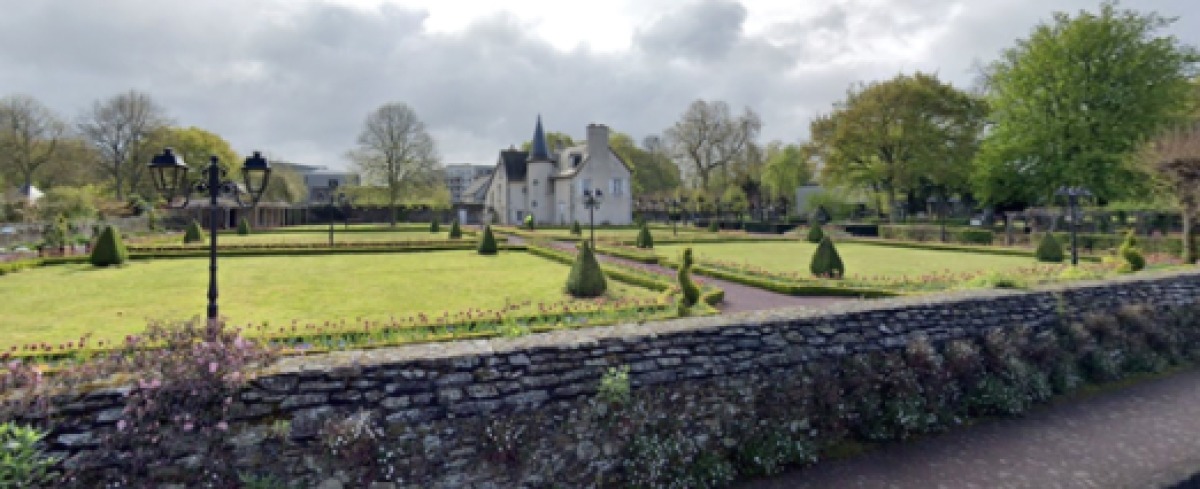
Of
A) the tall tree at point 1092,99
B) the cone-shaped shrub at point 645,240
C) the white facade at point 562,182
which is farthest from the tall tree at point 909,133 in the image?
the cone-shaped shrub at point 645,240

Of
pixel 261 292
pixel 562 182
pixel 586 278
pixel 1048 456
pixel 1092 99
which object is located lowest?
pixel 1048 456

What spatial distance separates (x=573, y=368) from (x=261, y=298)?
982cm

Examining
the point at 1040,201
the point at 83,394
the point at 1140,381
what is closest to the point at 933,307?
the point at 1140,381

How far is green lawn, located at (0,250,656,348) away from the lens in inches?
376

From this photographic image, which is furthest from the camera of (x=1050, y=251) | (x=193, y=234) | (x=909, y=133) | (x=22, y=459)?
(x=909, y=133)

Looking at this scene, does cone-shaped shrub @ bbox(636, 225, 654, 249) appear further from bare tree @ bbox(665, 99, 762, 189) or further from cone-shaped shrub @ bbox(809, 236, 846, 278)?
bare tree @ bbox(665, 99, 762, 189)

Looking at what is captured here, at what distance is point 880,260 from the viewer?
808 inches

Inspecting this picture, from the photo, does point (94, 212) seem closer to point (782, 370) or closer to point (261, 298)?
point (261, 298)

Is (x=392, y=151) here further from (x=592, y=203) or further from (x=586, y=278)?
(x=586, y=278)

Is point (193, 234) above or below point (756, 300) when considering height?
above

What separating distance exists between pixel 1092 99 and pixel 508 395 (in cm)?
3755

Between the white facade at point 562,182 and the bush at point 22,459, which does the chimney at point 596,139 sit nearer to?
the white facade at point 562,182

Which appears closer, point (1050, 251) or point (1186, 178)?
point (1186, 178)

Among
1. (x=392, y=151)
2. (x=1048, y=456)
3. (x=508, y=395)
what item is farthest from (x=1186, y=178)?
(x=392, y=151)
